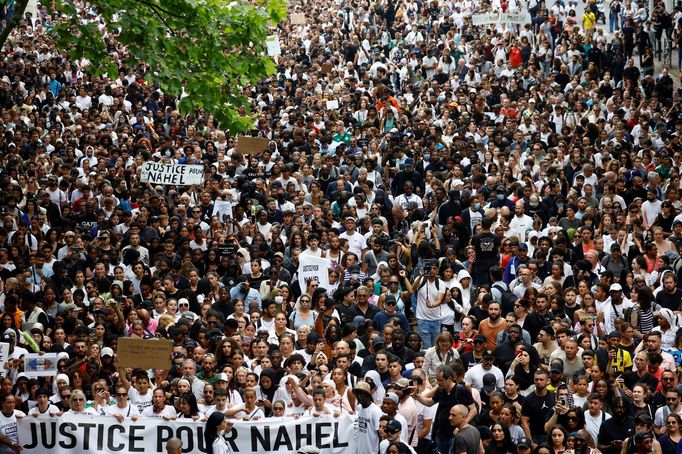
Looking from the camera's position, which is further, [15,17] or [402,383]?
[15,17]

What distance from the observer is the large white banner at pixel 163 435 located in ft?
47.4

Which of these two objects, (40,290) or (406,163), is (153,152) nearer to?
(406,163)

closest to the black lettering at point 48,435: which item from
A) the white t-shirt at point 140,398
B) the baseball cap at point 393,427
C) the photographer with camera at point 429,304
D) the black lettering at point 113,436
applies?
the black lettering at point 113,436

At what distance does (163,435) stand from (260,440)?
3.41ft

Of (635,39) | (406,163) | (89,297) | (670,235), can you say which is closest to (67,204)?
(89,297)

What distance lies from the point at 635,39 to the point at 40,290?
19.2 m

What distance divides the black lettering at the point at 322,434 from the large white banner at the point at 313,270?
190 inches

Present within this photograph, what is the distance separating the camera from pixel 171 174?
22547 mm

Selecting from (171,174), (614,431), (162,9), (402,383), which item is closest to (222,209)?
(171,174)

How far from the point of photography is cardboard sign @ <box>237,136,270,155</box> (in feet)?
79.6

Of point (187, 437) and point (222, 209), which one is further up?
point (222, 209)

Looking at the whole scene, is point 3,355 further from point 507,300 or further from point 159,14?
point 507,300

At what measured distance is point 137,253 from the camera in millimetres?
20062

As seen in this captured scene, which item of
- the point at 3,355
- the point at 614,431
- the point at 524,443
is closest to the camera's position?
the point at 524,443
